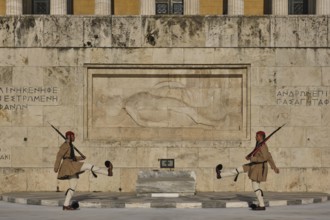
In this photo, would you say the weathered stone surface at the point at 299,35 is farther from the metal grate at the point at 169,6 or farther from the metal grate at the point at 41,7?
Answer: the metal grate at the point at 41,7

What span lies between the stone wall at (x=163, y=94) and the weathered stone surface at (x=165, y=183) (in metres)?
1.58

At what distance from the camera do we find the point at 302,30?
26547 millimetres

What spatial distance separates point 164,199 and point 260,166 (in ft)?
12.7

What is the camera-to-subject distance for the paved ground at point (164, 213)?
1906 cm

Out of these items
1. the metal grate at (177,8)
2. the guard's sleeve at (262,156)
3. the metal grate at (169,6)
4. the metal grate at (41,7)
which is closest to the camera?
the guard's sleeve at (262,156)

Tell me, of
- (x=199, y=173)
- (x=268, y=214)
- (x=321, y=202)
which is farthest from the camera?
(x=199, y=173)

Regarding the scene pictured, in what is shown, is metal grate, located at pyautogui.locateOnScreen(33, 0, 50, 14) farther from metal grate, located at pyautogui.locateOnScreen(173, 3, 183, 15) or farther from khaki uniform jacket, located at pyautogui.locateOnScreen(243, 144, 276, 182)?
khaki uniform jacket, located at pyautogui.locateOnScreen(243, 144, 276, 182)

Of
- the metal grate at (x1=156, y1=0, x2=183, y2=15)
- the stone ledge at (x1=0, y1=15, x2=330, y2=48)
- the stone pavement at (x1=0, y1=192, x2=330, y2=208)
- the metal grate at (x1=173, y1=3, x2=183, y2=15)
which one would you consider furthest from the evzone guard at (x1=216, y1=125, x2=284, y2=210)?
the metal grate at (x1=156, y1=0, x2=183, y2=15)

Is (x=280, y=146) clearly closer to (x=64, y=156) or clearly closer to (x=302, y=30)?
(x=302, y=30)

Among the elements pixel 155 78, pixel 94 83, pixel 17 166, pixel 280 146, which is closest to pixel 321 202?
pixel 280 146

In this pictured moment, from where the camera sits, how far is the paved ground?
19062mm

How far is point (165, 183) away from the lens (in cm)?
2412

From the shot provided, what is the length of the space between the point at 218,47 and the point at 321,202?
685 cm

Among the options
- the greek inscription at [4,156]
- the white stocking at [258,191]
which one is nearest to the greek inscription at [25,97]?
the greek inscription at [4,156]
